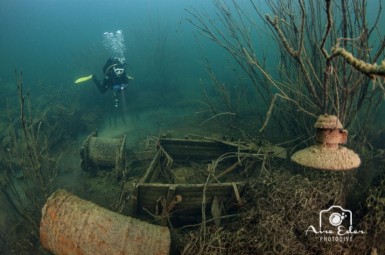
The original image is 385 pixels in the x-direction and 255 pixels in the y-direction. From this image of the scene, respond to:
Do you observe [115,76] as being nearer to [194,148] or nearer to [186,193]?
[194,148]

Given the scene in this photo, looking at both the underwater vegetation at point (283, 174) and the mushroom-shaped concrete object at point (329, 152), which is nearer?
the mushroom-shaped concrete object at point (329, 152)

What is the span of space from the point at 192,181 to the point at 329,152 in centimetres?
392

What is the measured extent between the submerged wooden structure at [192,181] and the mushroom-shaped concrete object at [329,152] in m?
1.86

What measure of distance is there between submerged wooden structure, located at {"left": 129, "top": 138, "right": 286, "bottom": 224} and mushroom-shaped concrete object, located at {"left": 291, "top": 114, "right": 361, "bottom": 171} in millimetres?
1859

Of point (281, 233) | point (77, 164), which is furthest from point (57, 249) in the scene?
point (77, 164)

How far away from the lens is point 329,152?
1727mm

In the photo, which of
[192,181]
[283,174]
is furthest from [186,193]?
[283,174]

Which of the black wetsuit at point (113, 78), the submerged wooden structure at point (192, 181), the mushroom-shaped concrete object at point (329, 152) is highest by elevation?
the black wetsuit at point (113, 78)

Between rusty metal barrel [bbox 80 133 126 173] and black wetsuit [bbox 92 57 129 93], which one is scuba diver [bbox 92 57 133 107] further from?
rusty metal barrel [bbox 80 133 126 173]

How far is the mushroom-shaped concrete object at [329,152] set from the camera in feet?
5.50

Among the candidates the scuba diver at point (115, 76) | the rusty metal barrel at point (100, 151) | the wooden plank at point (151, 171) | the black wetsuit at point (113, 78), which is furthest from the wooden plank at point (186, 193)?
the black wetsuit at point (113, 78)

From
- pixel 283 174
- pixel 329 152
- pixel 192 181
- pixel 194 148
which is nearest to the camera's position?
pixel 329 152

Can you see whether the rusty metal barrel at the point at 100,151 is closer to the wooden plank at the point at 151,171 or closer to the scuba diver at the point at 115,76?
the wooden plank at the point at 151,171

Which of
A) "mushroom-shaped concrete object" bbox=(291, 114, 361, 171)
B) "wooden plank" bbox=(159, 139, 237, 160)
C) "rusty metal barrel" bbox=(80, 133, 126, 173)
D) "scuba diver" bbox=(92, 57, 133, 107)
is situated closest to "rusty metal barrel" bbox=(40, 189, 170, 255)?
"mushroom-shaped concrete object" bbox=(291, 114, 361, 171)
